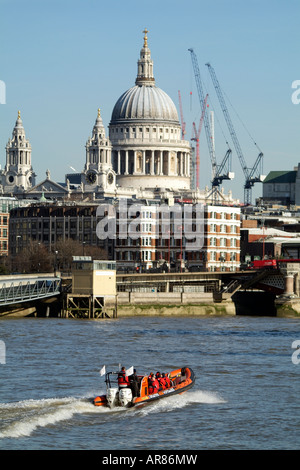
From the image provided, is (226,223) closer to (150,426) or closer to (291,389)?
(291,389)

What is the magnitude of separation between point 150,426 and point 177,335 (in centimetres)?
4003

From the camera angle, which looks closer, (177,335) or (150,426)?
(150,426)

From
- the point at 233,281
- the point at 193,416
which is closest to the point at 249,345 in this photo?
the point at 193,416

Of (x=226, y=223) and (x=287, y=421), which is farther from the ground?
(x=226, y=223)

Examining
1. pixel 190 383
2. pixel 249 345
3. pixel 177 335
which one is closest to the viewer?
pixel 190 383

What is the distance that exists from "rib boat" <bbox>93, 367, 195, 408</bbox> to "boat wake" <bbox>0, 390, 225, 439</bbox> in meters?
0.29

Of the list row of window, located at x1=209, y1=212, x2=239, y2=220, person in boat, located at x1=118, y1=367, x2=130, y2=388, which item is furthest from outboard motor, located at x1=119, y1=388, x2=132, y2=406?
row of window, located at x1=209, y1=212, x2=239, y2=220

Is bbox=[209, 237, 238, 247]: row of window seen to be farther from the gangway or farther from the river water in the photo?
the river water

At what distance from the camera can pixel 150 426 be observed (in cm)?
5716

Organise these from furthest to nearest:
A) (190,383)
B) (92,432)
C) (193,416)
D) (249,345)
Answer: (249,345)
(190,383)
(193,416)
(92,432)

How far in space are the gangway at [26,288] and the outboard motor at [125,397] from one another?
153ft

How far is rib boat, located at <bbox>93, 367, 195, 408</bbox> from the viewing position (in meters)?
61.0

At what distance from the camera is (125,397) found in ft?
201

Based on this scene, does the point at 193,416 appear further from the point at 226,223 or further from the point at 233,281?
the point at 226,223
